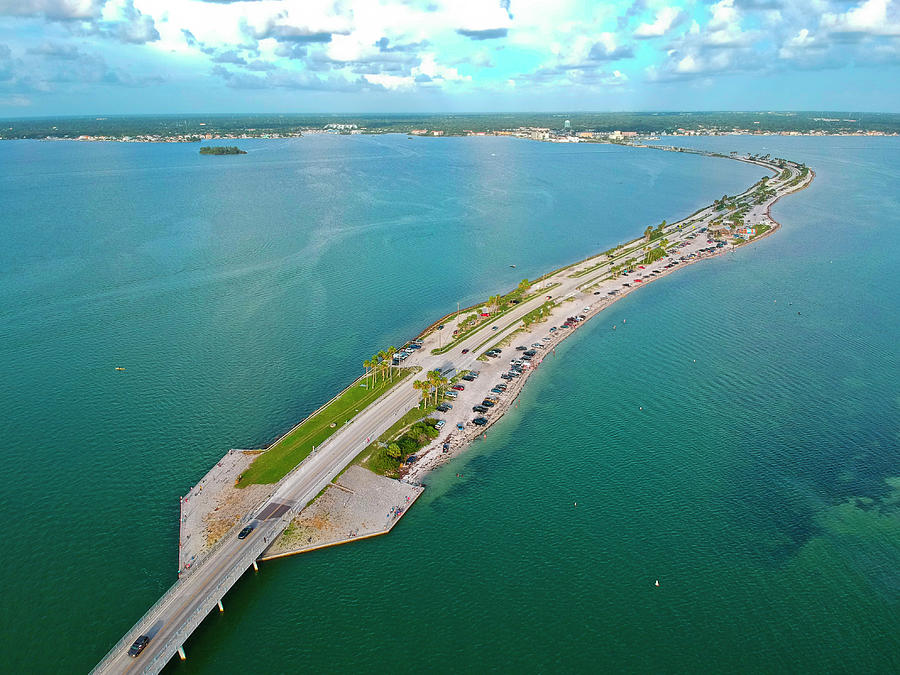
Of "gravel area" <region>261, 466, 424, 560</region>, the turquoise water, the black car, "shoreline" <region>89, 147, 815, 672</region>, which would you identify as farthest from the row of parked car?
the black car

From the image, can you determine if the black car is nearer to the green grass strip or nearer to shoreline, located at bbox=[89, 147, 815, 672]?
shoreline, located at bbox=[89, 147, 815, 672]

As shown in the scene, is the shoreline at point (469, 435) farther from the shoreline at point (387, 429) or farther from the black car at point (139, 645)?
the black car at point (139, 645)

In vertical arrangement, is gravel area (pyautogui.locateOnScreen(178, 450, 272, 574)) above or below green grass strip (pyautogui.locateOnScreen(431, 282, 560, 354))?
above

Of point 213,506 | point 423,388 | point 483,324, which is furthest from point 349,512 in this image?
point 483,324

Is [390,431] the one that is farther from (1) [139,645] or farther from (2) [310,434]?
(1) [139,645]

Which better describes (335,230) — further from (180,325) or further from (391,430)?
(391,430)
